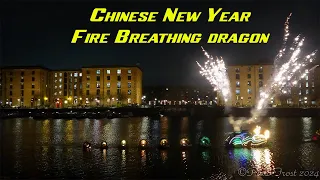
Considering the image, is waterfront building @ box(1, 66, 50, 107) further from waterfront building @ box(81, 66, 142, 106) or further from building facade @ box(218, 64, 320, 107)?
building facade @ box(218, 64, 320, 107)

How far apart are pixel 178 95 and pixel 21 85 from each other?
71.2 metres

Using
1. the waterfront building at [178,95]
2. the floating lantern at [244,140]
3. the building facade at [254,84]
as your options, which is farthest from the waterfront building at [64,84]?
the floating lantern at [244,140]

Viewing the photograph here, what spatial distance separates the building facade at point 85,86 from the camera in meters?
108

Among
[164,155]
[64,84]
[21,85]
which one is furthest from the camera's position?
[64,84]

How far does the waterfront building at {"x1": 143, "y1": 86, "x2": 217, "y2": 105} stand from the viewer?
518 feet

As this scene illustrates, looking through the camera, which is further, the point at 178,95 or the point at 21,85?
the point at 178,95

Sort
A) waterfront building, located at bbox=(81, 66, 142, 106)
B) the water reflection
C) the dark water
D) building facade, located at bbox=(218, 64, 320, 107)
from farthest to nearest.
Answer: waterfront building, located at bbox=(81, 66, 142, 106) < building facade, located at bbox=(218, 64, 320, 107) < the water reflection < the dark water

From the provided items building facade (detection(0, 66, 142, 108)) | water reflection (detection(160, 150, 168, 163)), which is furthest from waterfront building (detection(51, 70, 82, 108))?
water reflection (detection(160, 150, 168, 163))

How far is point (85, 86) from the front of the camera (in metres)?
112

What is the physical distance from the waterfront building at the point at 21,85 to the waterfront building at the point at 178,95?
52272 millimetres

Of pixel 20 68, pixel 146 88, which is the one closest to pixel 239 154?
pixel 20 68
